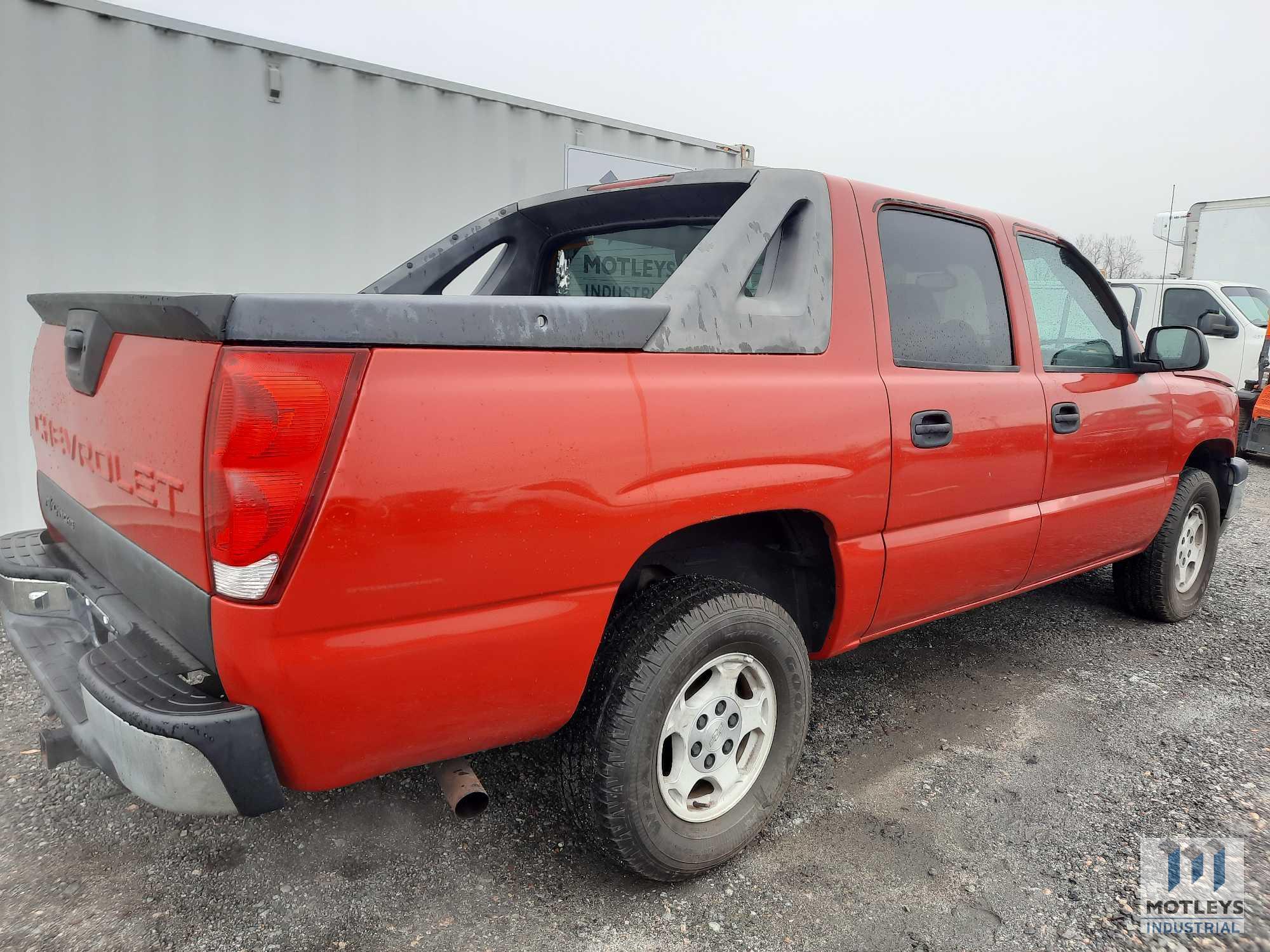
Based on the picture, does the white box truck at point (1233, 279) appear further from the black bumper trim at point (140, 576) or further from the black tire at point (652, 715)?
the black bumper trim at point (140, 576)

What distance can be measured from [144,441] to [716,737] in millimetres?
1541

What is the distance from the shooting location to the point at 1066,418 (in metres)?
3.10

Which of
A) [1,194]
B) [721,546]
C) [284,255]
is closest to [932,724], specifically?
[721,546]

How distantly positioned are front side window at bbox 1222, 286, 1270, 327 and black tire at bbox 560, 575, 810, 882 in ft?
35.6

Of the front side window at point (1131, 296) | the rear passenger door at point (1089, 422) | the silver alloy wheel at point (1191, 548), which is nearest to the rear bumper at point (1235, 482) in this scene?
the silver alloy wheel at point (1191, 548)

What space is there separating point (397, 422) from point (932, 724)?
2.49m

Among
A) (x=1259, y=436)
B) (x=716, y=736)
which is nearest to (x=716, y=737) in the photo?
(x=716, y=736)

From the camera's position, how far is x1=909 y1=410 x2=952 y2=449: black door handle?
8.25 feet

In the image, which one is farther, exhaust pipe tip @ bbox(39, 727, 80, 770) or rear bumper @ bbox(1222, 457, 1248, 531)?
rear bumper @ bbox(1222, 457, 1248, 531)

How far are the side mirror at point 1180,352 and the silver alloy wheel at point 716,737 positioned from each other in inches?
98.9

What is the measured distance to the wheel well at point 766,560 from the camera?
2.24m

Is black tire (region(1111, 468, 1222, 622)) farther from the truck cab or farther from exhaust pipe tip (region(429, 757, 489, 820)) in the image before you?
the truck cab

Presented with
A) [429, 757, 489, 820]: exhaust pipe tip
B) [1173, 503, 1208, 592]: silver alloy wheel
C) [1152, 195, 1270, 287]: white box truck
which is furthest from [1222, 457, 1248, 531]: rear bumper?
[1152, 195, 1270, 287]: white box truck

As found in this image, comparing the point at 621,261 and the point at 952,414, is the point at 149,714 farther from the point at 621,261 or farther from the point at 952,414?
the point at 952,414
